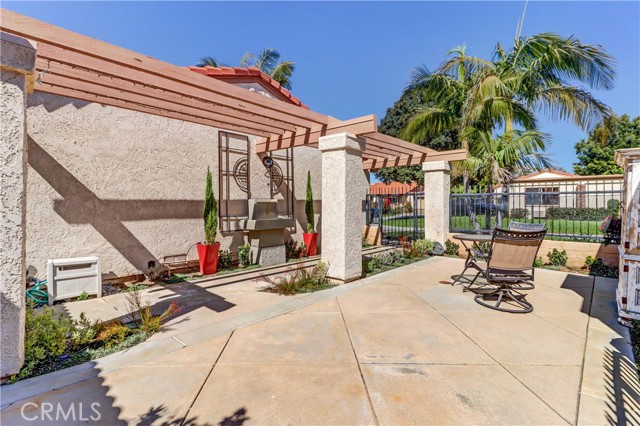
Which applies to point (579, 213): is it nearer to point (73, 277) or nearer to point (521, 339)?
point (521, 339)

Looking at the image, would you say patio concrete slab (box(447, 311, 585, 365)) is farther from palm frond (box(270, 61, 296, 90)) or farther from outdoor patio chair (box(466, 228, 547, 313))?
palm frond (box(270, 61, 296, 90))

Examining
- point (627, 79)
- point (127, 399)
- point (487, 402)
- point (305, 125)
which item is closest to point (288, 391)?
point (127, 399)

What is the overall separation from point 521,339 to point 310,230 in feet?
22.1

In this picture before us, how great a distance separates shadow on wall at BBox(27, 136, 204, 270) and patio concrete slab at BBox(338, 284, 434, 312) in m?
4.37

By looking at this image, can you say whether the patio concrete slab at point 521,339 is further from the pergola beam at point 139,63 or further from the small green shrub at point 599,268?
the pergola beam at point 139,63

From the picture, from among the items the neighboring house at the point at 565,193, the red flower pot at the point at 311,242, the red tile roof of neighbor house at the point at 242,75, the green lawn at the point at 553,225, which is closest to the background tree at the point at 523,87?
the neighboring house at the point at 565,193

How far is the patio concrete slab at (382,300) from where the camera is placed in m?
4.33

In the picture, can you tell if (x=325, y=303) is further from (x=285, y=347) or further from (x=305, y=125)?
(x=305, y=125)

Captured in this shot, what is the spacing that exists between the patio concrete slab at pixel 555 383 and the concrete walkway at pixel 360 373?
0.04 ft

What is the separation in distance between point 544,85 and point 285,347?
11376 mm

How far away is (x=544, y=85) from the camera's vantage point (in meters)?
9.53

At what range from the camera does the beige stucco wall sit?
16.9 feet

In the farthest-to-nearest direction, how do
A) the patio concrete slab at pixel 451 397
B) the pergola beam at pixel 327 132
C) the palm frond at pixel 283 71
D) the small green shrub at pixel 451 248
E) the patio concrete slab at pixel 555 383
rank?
the palm frond at pixel 283 71 → the small green shrub at pixel 451 248 → the pergola beam at pixel 327 132 → the patio concrete slab at pixel 555 383 → the patio concrete slab at pixel 451 397

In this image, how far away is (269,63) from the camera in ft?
71.6
